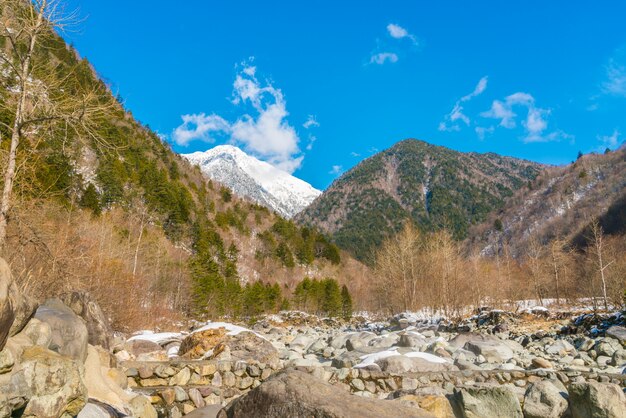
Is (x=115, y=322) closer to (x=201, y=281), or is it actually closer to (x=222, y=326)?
(x=222, y=326)

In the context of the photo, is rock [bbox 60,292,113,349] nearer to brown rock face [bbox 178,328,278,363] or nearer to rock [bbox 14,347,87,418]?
brown rock face [bbox 178,328,278,363]

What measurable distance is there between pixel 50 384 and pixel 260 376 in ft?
20.8

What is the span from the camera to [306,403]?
464 centimetres

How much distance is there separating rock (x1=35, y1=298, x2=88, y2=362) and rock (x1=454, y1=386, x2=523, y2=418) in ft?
21.6

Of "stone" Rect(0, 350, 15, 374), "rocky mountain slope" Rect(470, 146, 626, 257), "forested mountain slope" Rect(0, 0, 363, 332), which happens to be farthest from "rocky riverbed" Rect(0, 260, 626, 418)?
"rocky mountain slope" Rect(470, 146, 626, 257)

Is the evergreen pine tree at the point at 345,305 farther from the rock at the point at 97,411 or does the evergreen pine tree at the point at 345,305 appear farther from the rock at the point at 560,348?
the rock at the point at 97,411

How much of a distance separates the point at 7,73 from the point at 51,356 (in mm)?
8278

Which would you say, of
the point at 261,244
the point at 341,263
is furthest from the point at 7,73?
the point at 341,263

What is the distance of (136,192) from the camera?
5528 cm

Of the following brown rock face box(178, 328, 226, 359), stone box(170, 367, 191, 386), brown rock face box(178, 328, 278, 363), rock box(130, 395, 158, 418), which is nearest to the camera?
rock box(130, 395, 158, 418)

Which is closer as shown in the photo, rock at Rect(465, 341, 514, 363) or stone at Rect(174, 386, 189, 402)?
stone at Rect(174, 386, 189, 402)

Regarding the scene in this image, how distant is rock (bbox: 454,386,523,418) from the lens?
295 inches

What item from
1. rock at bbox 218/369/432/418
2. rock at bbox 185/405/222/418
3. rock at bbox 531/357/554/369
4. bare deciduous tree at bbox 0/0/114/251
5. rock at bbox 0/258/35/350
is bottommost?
rock at bbox 185/405/222/418

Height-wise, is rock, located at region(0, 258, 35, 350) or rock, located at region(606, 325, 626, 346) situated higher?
rock, located at region(0, 258, 35, 350)
